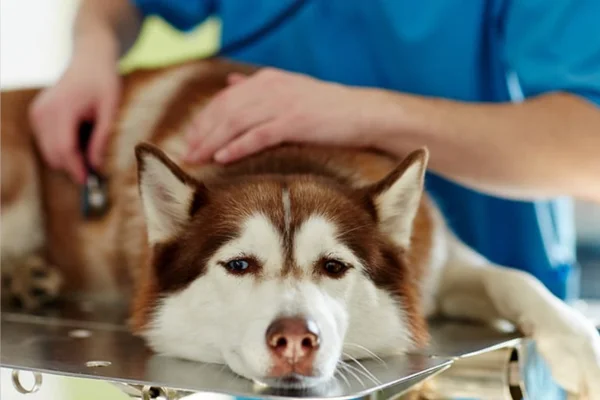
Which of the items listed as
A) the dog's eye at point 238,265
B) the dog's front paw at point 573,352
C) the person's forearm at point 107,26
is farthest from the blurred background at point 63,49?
the dog's front paw at point 573,352

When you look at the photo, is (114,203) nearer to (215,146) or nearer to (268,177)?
(215,146)

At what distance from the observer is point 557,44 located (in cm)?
136

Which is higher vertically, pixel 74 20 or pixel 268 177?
pixel 74 20

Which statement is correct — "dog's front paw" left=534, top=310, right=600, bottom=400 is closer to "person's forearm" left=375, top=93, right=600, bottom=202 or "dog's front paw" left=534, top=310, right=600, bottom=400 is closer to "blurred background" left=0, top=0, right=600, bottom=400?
"person's forearm" left=375, top=93, right=600, bottom=202

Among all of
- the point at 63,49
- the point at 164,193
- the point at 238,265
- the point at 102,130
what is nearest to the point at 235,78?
the point at 102,130

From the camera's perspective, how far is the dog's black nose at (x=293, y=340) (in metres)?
0.88

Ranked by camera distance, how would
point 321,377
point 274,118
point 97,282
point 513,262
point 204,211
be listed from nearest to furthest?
point 321,377 < point 204,211 < point 274,118 < point 513,262 < point 97,282

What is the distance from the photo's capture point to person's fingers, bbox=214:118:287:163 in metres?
1.28

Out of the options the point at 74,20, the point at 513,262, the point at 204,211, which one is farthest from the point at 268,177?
the point at 74,20

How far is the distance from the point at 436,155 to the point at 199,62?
0.60 metres

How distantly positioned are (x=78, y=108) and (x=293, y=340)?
875mm

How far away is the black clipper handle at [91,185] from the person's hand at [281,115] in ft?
1.25

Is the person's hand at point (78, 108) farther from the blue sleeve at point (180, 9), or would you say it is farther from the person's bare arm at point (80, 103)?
the blue sleeve at point (180, 9)

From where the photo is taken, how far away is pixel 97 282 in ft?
5.65
